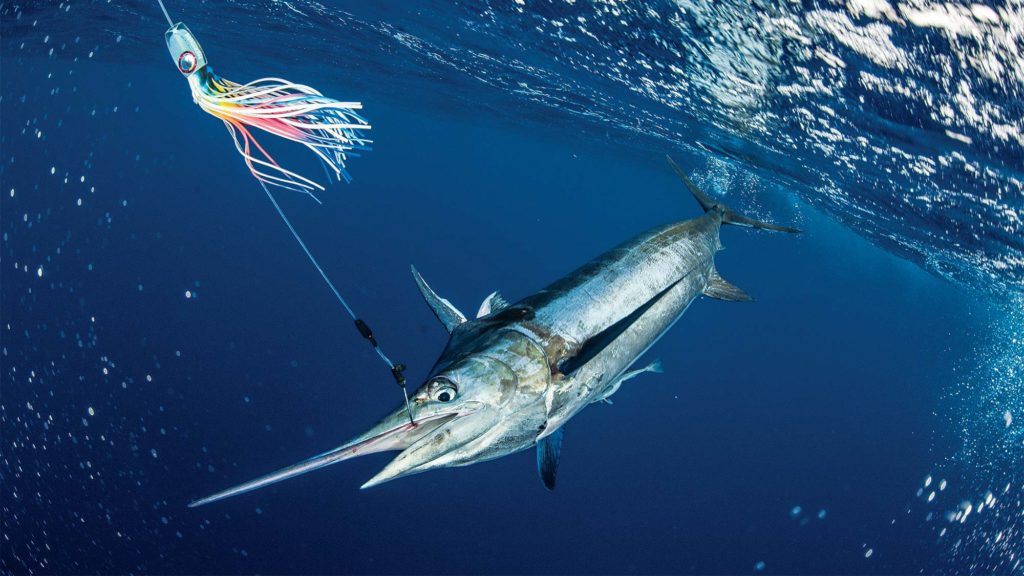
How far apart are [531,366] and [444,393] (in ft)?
1.49

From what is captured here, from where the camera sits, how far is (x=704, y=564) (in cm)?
1168

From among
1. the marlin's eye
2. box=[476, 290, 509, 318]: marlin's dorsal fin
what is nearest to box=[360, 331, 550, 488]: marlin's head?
the marlin's eye

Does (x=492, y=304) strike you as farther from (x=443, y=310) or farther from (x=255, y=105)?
(x=255, y=105)

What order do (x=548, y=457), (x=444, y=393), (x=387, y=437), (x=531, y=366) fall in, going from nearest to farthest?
(x=387, y=437) → (x=444, y=393) → (x=531, y=366) → (x=548, y=457)

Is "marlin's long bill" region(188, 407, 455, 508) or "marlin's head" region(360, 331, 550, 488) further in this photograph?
"marlin's head" region(360, 331, 550, 488)

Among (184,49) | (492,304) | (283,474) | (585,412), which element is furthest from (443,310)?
(585,412)

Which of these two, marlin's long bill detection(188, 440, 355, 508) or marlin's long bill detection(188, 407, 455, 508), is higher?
marlin's long bill detection(188, 440, 355, 508)

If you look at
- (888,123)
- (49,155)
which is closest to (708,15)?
(888,123)

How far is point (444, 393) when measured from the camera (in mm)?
2109

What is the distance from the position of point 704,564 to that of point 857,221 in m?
12.3

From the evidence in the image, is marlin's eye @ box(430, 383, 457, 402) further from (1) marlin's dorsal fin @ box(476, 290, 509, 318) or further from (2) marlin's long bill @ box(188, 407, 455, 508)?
(1) marlin's dorsal fin @ box(476, 290, 509, 318)

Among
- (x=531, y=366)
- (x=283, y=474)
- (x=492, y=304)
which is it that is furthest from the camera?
(x=492, y=304)

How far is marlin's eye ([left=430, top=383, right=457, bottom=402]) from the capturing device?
82.4 inches

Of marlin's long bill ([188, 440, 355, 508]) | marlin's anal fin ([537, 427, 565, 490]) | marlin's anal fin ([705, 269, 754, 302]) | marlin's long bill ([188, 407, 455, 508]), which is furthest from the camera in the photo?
marlin's anal fin ([705, 269, 754, 302])
